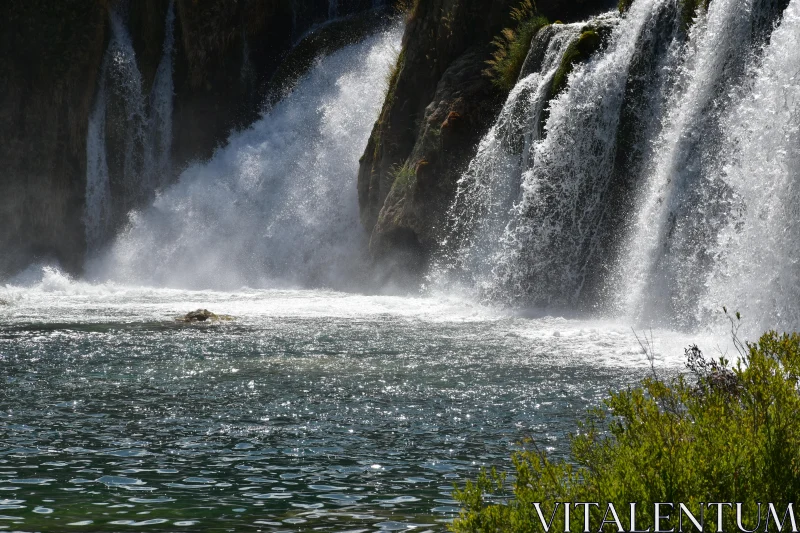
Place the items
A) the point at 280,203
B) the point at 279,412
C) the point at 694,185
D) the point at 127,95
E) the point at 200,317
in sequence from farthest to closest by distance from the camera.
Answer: the point at 127,95
the point at 280,203
the point at 200,317
the point at 694,185
the point at 279,412

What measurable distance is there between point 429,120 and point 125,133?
15.0 m

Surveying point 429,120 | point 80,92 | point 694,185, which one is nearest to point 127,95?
point 80,92

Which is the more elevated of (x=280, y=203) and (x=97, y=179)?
A: (x=97, y=179)

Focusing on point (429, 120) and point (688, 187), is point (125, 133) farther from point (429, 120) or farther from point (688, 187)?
point (688, 187)

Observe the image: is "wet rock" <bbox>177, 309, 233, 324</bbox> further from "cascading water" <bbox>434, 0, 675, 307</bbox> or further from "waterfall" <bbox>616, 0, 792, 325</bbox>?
"waterfall" <bbox>616, 0, 792, 325</bbox>

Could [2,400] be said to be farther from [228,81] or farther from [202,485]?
[228,81]

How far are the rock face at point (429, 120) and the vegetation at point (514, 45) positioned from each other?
1.31 feet

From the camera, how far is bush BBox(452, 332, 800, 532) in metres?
4.65

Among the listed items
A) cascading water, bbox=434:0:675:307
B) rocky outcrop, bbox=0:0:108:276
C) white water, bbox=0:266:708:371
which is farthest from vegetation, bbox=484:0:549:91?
rocky outcrop, bbox=0:0:108:276

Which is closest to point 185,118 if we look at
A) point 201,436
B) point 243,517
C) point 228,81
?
point 228,81

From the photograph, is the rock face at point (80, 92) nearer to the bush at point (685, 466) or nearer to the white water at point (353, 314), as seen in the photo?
the white water at point (353, 314)

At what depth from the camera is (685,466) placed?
15.4 feet

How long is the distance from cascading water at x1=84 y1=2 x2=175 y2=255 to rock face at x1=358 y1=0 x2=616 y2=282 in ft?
34.5

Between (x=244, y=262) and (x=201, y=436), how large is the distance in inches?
949
